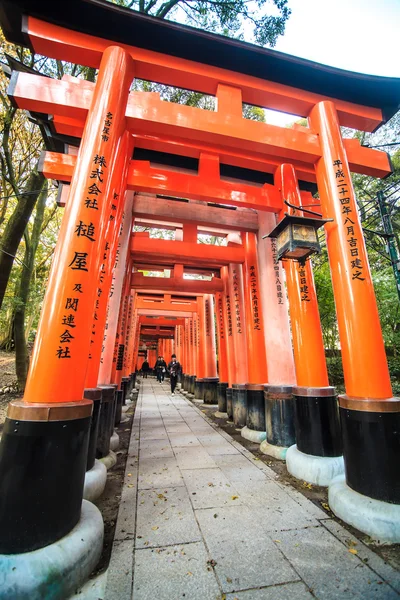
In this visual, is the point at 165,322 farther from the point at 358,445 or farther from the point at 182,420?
the point at 358,445

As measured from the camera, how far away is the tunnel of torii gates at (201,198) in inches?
81.6

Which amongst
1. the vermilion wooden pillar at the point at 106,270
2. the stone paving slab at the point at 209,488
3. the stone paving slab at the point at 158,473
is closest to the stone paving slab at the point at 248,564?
the stone paving slab at the point at 209,488

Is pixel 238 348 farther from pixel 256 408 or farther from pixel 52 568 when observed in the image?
pixel 52 568

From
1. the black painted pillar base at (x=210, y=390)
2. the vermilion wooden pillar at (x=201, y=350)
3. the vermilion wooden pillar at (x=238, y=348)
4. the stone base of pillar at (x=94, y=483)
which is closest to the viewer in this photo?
the stone base of pillar at (x=94, y=483)

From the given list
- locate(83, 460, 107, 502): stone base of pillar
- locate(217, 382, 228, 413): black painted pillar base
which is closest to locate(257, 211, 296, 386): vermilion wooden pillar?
locate(83, 460, 107, 502): stone base of pillar

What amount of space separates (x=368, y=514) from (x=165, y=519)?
1857 mm

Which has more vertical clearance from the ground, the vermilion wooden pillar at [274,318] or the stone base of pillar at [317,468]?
the vermilion wooden pillar at [274,318]

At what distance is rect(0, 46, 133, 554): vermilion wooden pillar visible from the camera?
70.8 inches

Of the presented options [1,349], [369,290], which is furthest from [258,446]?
[1,349]

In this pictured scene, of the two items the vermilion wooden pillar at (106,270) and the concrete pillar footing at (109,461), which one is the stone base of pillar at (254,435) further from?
the vermilion wooden pillar at (106,270)

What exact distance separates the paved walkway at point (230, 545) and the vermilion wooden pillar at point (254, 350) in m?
1.52

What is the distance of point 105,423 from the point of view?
4047 millimetres

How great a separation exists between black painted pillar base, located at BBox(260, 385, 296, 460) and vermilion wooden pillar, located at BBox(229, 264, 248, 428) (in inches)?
80.2

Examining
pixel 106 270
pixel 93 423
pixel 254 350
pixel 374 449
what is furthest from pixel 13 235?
pixel 374 449
